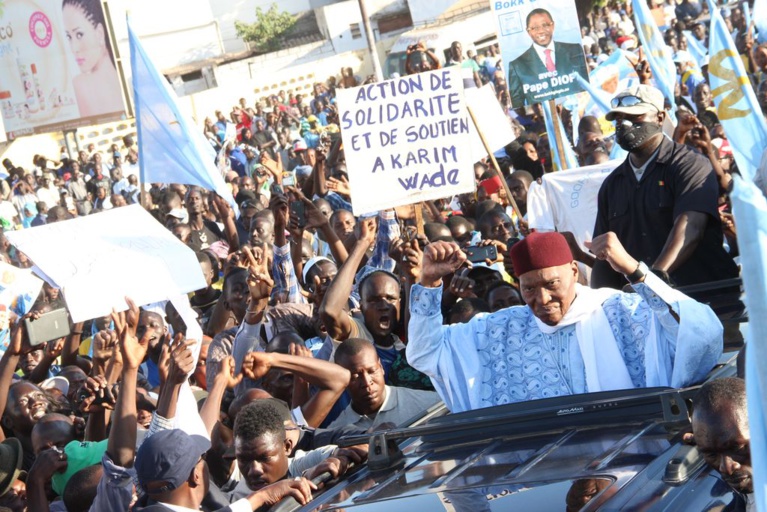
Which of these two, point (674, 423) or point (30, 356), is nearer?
point (674, 423)

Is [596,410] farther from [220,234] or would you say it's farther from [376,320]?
[220,234]

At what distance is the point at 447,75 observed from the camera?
7.52 meters

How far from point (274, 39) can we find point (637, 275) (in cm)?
5273

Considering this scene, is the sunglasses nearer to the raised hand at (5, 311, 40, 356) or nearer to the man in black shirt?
the raised hand at (5, 311, 40, 356)

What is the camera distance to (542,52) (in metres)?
9.77

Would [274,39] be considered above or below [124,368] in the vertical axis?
above

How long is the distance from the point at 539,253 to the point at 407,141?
3453mm

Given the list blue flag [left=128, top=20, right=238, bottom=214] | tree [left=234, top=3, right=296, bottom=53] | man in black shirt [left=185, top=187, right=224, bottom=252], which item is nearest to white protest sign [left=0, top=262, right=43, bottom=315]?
blue flag [left=128, top=20, right=238, bottom=214]

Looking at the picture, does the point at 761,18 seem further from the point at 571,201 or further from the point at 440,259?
the point at 440,259

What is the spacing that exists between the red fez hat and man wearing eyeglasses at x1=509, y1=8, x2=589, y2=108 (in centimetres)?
555

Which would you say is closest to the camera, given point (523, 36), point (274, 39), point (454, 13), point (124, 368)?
point (124, 368)

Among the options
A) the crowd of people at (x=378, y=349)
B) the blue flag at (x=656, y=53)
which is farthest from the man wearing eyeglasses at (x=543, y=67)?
the crowd of people at (x=378, y=349)

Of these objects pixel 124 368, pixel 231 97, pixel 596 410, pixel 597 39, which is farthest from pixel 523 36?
pixel 231 97

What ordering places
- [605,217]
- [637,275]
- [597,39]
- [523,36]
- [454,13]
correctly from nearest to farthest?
[637,275]
[605,217]
[523,36]
[597,39]
[454,13]
